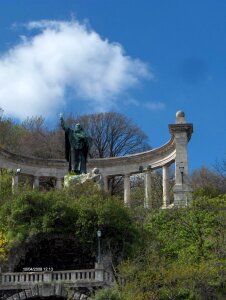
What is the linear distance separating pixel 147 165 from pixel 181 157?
5.16m

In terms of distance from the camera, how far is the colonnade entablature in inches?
2520

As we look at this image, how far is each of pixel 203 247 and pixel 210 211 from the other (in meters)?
4.97

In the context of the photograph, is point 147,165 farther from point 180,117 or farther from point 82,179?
point 82,179

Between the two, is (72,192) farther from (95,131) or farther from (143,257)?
(95,131)

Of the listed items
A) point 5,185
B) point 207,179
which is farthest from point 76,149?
point 207,179

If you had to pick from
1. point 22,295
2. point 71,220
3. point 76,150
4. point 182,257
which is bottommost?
point 22,295

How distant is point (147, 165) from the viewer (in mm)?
68562

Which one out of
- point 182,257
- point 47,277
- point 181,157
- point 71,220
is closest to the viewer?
point 47,277

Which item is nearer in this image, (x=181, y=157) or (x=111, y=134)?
(x=181, y=157)

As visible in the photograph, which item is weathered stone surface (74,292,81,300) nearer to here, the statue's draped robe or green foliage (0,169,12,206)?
green foliage (0,169,12,206)

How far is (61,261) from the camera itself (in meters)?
50.0

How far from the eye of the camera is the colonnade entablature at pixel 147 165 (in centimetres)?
6400

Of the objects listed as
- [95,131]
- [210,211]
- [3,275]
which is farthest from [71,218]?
[95,131]

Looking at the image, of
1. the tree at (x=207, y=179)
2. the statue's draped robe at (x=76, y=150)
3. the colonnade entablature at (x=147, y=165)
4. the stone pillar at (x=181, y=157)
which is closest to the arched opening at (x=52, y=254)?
the statue's draped robe at (x=76, y=150)
